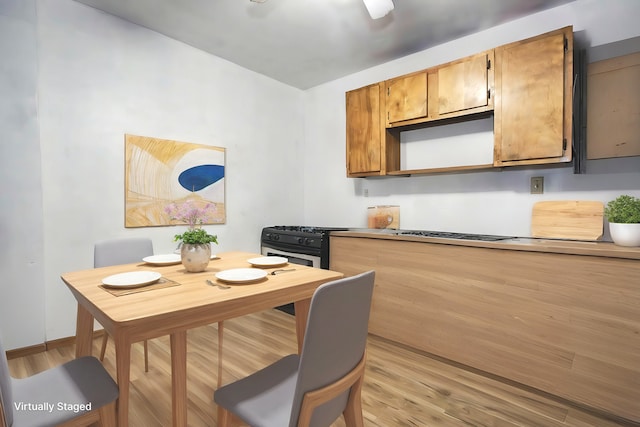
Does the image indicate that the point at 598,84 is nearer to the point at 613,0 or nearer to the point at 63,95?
the point at 613,0

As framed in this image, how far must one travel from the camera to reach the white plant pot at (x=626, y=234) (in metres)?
1.79

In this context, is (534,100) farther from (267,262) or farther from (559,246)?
(267,262)

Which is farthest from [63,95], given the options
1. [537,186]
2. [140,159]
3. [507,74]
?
[537,186]

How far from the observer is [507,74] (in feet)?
7.54

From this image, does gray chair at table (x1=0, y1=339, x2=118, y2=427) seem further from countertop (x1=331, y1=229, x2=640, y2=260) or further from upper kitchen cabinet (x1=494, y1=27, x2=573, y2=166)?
upper kitchen cabinet (x1=494, y1=27, x2=573, y2=166)

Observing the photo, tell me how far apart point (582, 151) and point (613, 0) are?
1027mm

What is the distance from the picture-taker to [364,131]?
318 centimetres

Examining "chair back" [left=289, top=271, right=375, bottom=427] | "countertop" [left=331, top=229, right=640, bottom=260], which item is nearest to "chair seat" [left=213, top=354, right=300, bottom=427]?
"chair back" [left=289, top=271, right=375, bottom=427]

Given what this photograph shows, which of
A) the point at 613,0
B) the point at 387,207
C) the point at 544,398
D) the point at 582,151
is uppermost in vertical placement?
the point at 613,0

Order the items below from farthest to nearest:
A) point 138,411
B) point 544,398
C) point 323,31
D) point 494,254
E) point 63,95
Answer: point 323,31, point 63,95, point 494,254, point 544,398, point 138,411

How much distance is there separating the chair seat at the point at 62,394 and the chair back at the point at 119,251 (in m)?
0.91

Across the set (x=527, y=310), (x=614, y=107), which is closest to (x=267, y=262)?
(x=527, y=310)

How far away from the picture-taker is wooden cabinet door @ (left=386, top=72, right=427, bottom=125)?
2758 mm

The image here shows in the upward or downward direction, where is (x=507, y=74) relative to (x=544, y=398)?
upward
